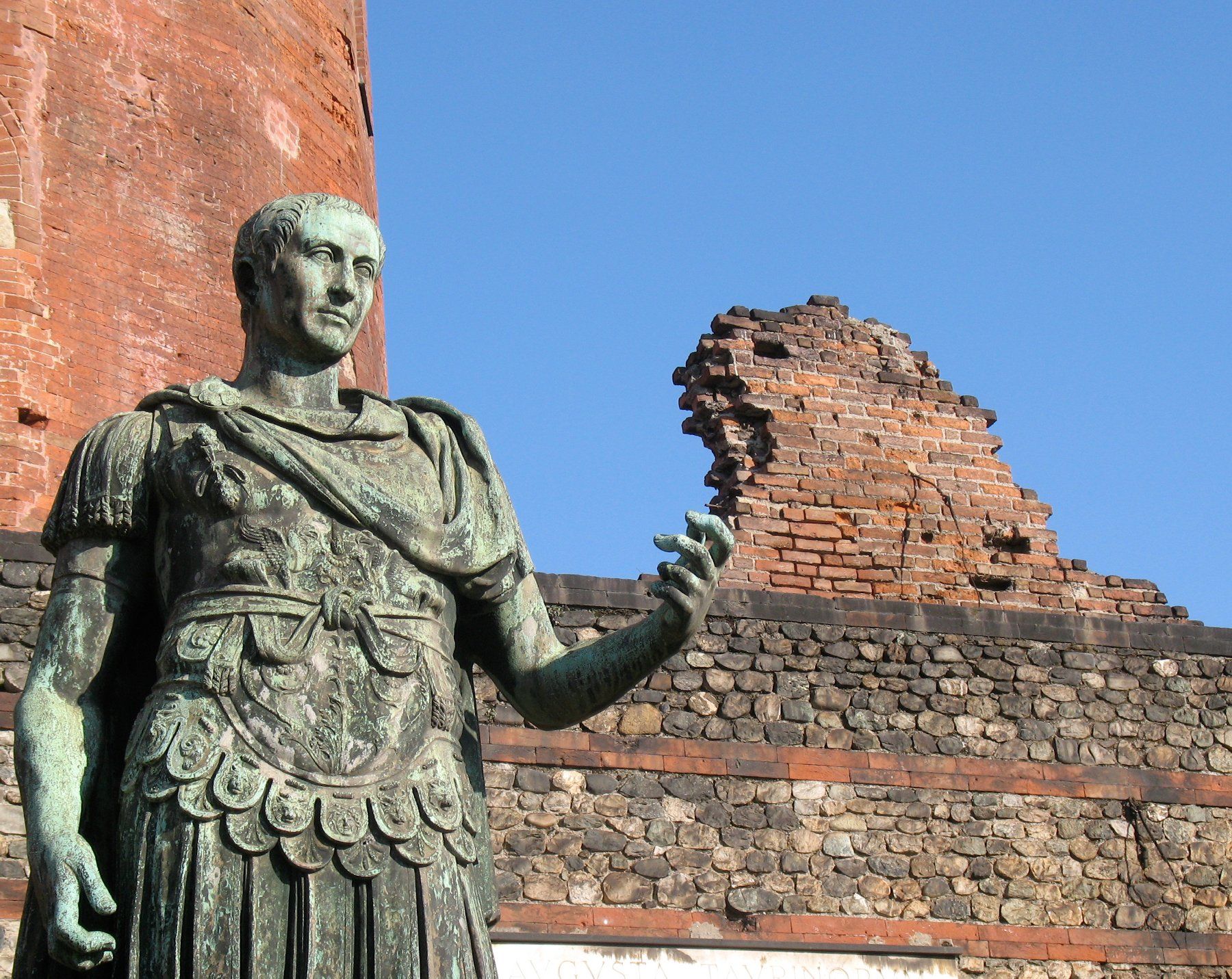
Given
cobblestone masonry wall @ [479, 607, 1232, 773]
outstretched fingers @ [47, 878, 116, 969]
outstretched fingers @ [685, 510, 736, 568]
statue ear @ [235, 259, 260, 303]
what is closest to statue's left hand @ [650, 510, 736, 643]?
outstretched fingers @ [685, 510, 736, 568]

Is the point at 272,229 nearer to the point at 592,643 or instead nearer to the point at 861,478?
the point at 592,643

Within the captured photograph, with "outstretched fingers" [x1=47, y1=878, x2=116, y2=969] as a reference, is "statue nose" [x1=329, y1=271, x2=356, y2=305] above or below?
above

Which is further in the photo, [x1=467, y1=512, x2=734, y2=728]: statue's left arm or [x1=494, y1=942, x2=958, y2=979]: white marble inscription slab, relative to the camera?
[x1=494, y1=942, x2=958, y2=979]: white marble inscription slab

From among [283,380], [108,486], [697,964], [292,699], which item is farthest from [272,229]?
[697,964]

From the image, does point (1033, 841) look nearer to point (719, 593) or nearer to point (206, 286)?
point (719, 593)

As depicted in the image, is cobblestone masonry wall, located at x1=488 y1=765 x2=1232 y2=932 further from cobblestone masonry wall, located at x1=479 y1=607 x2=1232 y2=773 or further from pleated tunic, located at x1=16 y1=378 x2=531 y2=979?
pleated tunic, located at x1=16 y1=378 x2=531 y2=979

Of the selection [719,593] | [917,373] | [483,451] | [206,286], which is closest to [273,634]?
[483,451]

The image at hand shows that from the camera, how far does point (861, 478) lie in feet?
51.5

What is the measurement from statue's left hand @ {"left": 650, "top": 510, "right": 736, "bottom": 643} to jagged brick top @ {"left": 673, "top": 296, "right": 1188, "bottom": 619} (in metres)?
11.5

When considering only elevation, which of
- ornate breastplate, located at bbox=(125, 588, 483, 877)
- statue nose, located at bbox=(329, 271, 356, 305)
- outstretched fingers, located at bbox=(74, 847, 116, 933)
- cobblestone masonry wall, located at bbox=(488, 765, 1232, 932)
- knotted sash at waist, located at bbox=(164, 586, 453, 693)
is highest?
cobblestone masonry wall, located at bbox=(488, 765, 1232, 932)

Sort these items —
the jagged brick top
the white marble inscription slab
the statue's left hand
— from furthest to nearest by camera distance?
the jagged brick top
the white marble inscription slab
the statue's left hand

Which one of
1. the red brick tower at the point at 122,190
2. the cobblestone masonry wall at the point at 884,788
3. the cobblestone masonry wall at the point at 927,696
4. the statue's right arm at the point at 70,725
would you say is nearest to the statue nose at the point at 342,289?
the statue's right arm at the point at 70,725

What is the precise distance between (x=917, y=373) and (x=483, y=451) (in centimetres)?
1354

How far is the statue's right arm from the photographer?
279 cm
